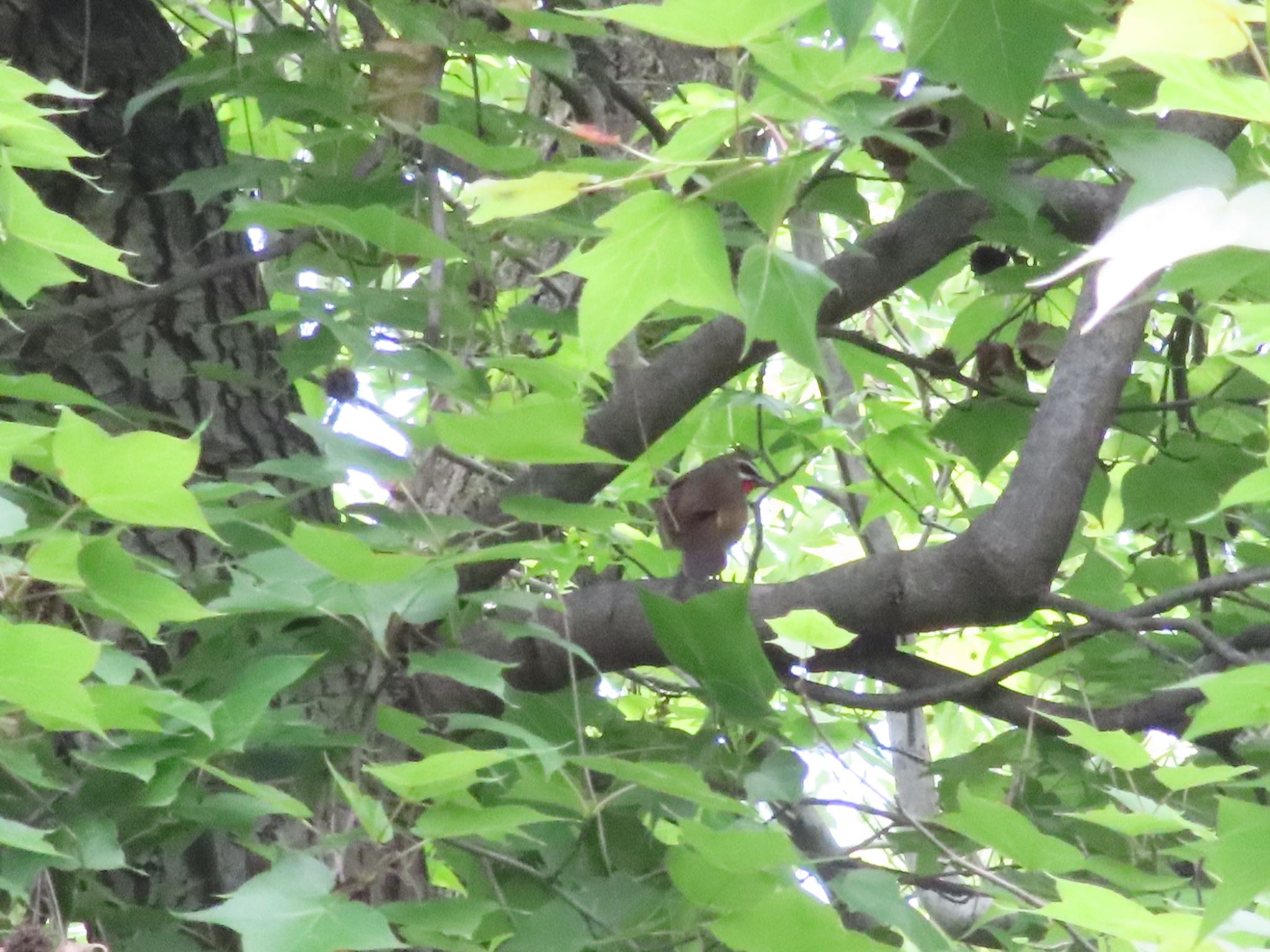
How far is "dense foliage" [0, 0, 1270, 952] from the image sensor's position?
2.59ft

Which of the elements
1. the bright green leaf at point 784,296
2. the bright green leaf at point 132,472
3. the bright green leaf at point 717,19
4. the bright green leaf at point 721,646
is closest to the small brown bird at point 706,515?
the bright green leaf at point 721,646

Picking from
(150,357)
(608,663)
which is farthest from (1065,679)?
(150,357)

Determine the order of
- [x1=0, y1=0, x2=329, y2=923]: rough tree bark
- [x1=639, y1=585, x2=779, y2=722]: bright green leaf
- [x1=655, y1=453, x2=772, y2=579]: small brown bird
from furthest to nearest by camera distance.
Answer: [x1=0, y1=0, x2=329, y2=923]: rough tree bark
[x1=655, y1=453, x2=772, y2=579]: small brown bird
[x1=639, y1=585, x2=779, y2=722]: bright green leaf

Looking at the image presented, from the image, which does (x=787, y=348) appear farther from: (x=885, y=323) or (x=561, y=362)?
(x=885, y=323)

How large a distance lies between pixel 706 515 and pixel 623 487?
98 mm

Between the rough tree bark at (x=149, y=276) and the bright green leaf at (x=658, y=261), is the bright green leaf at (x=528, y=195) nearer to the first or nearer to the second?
the bright green leaf at (x=658, y=261)

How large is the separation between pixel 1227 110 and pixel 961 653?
2110 millimetres

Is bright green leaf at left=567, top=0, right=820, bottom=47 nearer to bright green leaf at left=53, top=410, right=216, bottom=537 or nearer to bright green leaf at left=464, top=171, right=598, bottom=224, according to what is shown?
bright green leaf at left=464, top=171, right=598, bottom=224

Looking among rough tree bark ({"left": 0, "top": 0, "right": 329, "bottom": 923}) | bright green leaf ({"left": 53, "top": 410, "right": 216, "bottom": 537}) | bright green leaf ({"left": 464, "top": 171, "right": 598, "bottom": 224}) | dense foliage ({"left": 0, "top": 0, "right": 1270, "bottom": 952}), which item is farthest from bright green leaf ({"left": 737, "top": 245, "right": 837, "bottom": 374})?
rough tree bark ({"left": 0, "top": 0, "right": 329, "bottom": 923})

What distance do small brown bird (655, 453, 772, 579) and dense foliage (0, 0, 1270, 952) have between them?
0.04m

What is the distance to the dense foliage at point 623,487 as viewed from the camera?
789mm

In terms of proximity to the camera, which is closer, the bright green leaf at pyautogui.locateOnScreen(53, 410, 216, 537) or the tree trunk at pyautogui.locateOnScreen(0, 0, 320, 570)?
the bright green leaf at pyautogui.locateOnScreen(53, 410, 216, 537)

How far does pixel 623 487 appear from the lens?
1.55 metres

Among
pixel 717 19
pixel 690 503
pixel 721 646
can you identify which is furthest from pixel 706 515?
pixel 717 19
